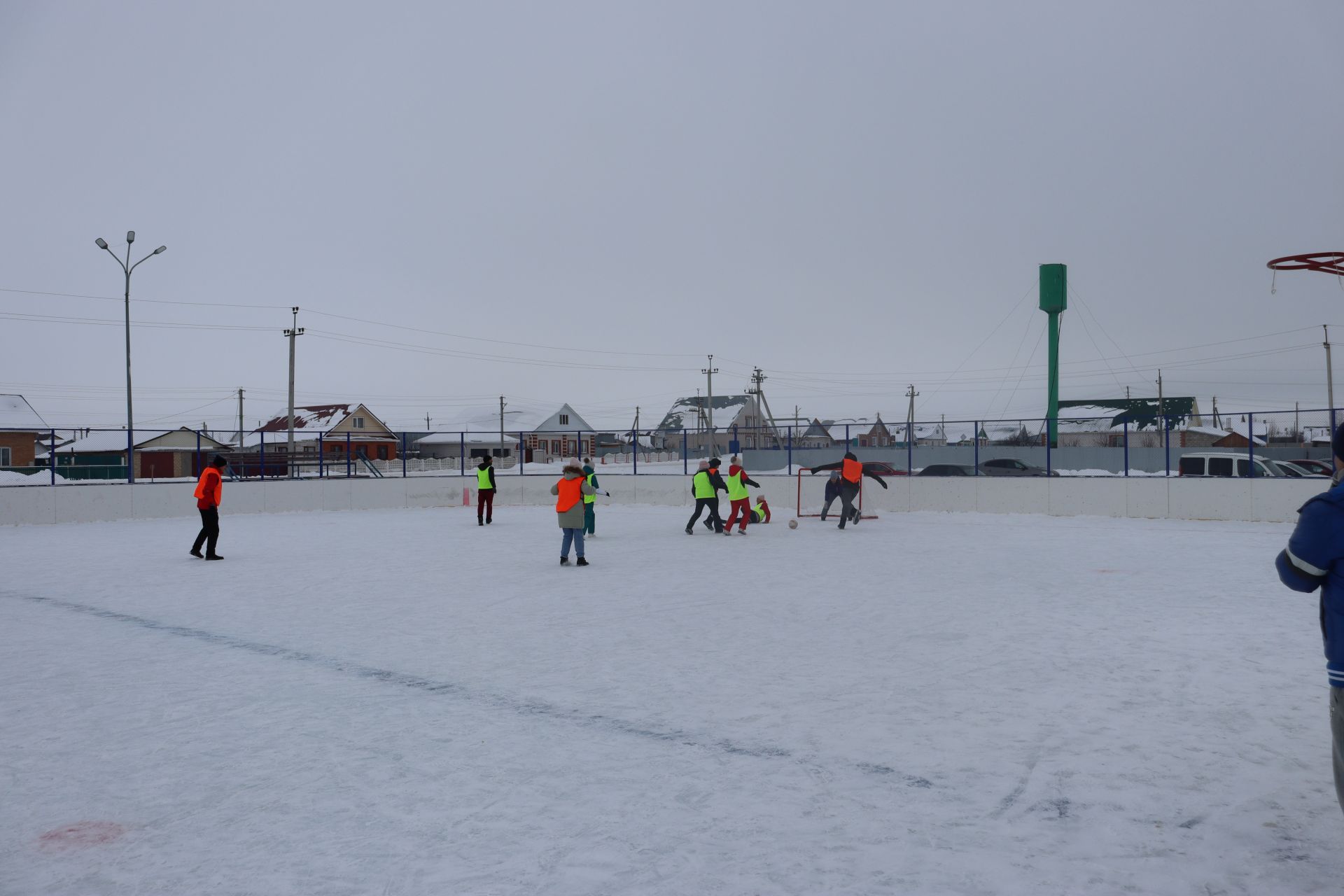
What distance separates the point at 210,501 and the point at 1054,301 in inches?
1288

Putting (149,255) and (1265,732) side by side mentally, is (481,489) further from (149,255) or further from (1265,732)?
(1265,732)

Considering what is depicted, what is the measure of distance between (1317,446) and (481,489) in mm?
20923

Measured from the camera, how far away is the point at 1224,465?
70.1 ft

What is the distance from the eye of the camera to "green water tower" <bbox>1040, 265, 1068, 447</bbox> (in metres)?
36.4

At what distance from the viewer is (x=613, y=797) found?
4254 mm

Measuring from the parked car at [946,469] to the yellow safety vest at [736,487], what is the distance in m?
10.3

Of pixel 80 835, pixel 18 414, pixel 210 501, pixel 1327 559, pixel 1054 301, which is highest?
pixel 1054 301

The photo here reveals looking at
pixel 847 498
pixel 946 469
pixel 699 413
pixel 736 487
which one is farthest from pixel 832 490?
pixel 699 413

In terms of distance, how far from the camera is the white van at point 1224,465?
68.0 ft

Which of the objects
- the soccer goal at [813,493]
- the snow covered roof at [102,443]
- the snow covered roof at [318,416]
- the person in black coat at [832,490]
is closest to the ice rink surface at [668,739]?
the person in black coat at [832,490]

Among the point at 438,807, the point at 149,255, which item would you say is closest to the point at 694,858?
the point at 438,807

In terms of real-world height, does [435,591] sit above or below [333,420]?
below

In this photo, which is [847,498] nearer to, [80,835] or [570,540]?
[570,540]

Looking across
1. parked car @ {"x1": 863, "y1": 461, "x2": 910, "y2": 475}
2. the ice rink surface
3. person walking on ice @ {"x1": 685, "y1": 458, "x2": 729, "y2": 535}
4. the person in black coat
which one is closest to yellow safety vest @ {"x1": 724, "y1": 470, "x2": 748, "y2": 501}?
person walking on ice @ {"x1": 685, "y1": 458, "x2": 729, "y2": 535}
